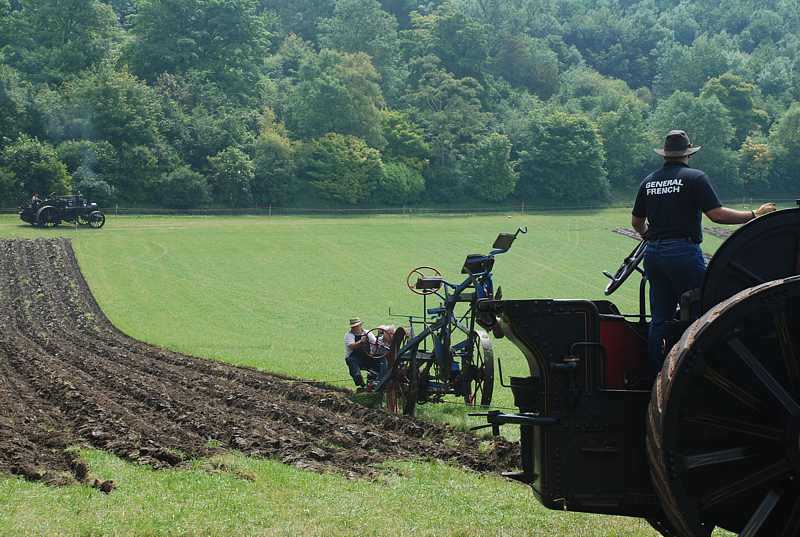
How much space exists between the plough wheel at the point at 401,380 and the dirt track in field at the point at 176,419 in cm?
45

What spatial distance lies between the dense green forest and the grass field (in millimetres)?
9675

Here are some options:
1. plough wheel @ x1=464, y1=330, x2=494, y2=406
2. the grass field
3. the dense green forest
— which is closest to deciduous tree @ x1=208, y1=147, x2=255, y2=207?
the dense green forest

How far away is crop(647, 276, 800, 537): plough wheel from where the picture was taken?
5000 mm

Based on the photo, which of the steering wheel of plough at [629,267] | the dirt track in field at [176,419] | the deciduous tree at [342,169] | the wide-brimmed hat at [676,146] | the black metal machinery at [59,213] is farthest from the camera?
the deciduous tree at [342,169]

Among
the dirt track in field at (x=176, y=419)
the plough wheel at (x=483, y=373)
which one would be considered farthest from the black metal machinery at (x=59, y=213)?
the plough wheel at (x=483, y=373)

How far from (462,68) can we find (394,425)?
326 ft

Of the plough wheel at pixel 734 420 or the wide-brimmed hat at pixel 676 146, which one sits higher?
the wide-brimmed hat at pixel 676 146

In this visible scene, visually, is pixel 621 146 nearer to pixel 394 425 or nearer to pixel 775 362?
pixel 394 425

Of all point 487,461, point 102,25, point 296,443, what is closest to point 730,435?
point 487,461

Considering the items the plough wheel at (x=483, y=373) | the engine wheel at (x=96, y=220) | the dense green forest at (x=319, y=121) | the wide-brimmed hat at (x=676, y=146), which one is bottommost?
the plough wheel at (x=483, y=373)

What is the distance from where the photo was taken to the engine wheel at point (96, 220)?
168 feet

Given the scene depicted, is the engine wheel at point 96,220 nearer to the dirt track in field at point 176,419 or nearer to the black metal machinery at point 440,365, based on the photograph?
the dirt track in field at point 176,419

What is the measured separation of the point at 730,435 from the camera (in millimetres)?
5332

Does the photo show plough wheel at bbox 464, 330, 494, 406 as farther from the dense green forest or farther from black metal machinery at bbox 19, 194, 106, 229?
the dense green forest
